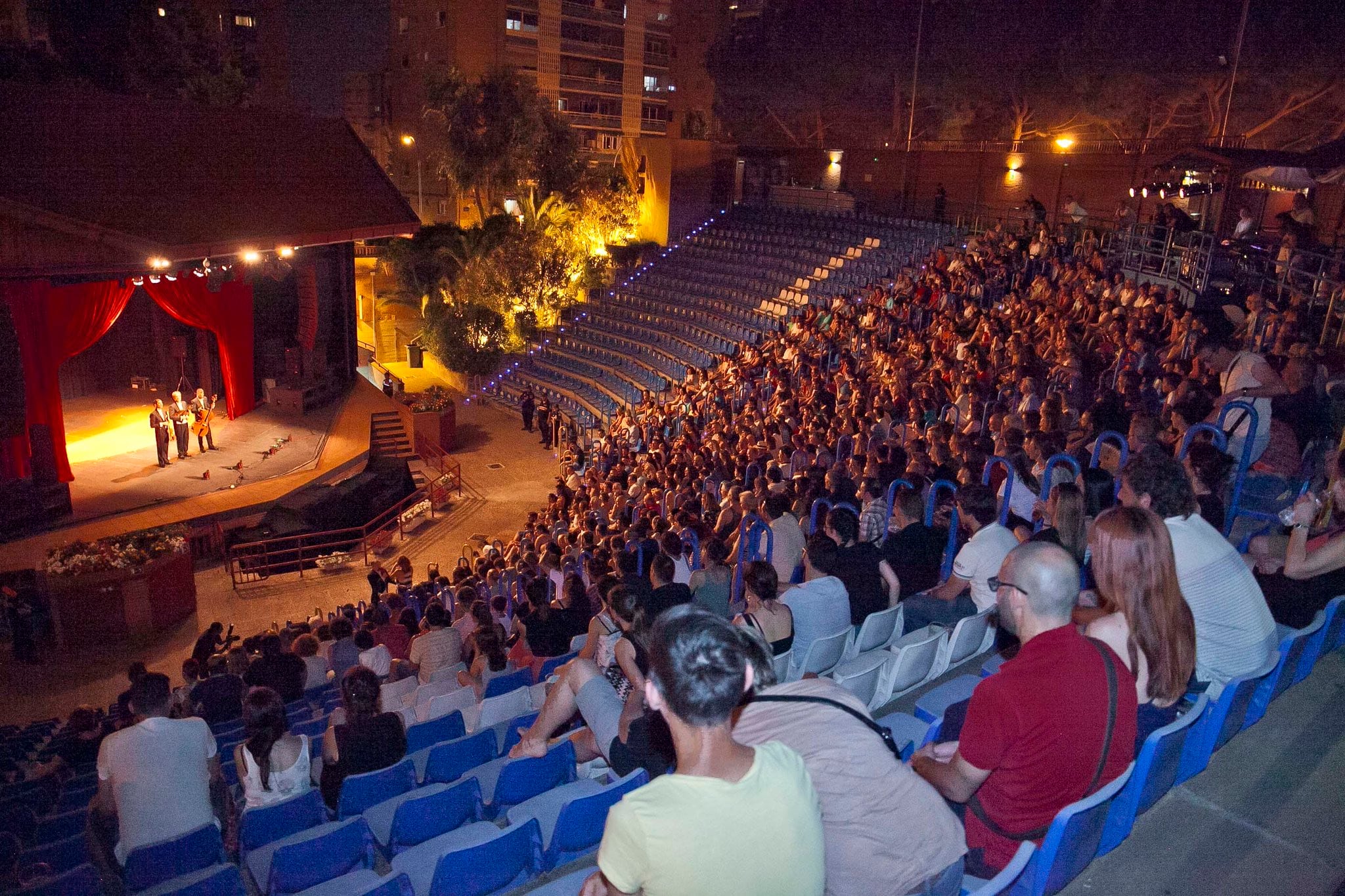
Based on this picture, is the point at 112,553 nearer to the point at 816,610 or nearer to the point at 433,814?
the point at 433,814

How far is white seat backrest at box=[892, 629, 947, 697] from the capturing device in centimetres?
422

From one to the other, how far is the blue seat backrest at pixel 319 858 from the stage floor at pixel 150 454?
13.0m

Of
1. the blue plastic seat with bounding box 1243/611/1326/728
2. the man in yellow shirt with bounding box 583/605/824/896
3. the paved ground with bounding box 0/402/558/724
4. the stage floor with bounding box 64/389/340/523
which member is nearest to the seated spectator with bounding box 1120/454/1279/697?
the blue plastic seat with bounding box 1243/611/1326/728

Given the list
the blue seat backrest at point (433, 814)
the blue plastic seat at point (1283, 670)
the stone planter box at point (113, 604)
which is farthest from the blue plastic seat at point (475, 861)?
the stone planter box at point (113, 604)

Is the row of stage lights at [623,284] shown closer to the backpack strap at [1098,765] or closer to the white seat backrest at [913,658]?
the white seat backrest at [913,658]

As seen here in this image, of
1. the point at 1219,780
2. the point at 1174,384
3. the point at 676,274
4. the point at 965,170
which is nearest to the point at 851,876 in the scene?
the point at 1219,780

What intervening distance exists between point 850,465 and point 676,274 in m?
18.2

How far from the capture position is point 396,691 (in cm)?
612

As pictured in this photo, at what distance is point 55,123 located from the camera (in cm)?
1273

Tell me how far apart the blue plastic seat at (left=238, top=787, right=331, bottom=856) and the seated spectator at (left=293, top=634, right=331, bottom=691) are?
3.08 meters

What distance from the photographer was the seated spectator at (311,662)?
737 cm

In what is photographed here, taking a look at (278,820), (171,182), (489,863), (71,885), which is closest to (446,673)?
(278,820)

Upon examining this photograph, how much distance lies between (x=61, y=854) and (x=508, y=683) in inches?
92.8

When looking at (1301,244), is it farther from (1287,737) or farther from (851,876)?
(851,876)
